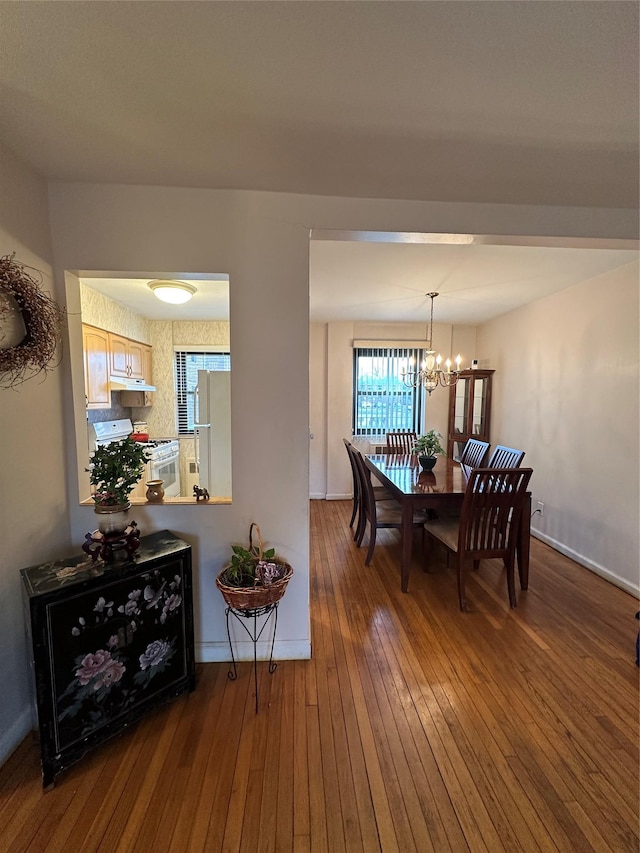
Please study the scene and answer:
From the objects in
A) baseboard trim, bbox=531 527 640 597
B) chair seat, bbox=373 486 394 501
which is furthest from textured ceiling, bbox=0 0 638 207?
baseboard trim, bbox=531 527 640 597

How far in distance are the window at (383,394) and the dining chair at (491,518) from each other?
2663 millimetres

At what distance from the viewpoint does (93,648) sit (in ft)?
4.50

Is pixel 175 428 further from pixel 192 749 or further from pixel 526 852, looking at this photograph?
pixel 526 852

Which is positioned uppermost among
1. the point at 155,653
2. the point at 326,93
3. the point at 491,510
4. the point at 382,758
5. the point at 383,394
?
the point at 326,93

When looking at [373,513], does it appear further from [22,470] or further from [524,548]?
[22,470]

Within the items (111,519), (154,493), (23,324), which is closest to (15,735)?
(111,519)

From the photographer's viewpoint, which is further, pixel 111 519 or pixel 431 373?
pixel 431 373

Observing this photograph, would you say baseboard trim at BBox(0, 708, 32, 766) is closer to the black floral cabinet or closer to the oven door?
the black floral cabinet

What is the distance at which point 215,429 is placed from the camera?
8.29ft

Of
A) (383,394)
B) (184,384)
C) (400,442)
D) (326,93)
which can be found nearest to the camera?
(326,93)

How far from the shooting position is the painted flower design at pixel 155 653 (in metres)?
1.52

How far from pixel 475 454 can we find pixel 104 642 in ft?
11.7

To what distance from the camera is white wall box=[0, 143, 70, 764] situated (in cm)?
141

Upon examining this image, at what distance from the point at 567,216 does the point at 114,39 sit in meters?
2.11
